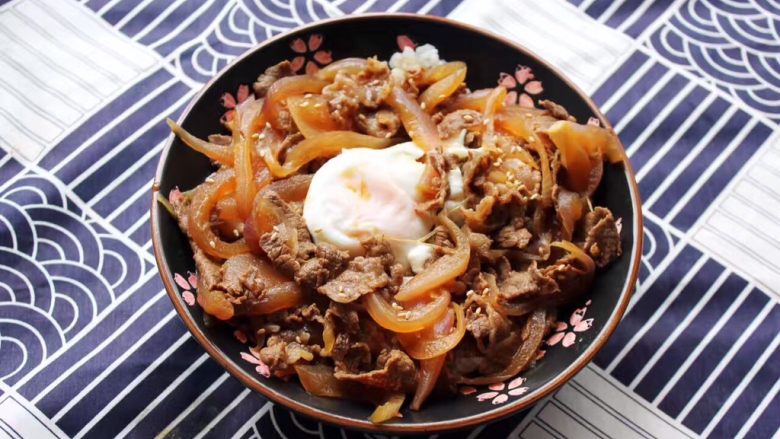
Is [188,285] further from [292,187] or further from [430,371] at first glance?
[430,371]

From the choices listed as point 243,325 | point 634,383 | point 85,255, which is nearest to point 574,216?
point 634,383

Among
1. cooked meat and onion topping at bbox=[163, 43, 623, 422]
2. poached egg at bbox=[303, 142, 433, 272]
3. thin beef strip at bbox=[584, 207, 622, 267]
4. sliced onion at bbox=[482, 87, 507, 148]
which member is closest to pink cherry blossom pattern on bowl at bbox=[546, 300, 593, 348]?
cooked meat and onion topping at bbox=[163, 43, 623, 422]

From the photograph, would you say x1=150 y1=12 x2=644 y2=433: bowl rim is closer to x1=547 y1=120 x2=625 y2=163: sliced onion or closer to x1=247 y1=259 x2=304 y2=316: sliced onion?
x1=547 y1=120 x2=625 y2=163: sliced onion

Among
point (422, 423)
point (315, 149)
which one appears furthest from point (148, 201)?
point (422, 423)

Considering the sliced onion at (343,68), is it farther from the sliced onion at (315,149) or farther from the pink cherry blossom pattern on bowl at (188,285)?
the pink cherry blossom pattern on bowl at (188,285)

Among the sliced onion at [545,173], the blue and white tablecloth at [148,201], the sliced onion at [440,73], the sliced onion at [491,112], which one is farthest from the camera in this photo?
the sliced onion at [440,73]

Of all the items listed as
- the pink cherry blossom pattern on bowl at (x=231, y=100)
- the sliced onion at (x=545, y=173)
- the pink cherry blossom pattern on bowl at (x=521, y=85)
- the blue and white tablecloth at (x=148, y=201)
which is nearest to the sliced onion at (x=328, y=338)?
the blue and white tablecloth at (x=148, y=201)
